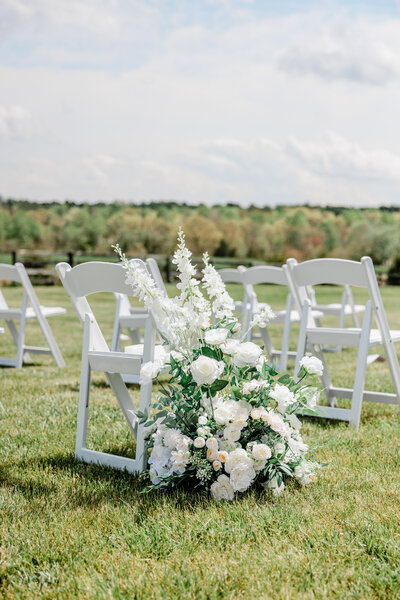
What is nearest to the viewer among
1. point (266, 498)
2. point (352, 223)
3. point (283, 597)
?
point (283, 597)

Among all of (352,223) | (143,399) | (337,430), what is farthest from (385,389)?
(352,223)

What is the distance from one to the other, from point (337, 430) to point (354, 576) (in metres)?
2.01

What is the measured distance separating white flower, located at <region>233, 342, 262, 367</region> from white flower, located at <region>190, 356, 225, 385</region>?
132 mm

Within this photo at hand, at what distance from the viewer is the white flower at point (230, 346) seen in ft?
10.0

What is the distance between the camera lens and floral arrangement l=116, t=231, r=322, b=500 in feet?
9.76

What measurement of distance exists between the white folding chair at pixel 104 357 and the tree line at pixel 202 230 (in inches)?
1295

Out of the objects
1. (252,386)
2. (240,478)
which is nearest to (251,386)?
(252,386)

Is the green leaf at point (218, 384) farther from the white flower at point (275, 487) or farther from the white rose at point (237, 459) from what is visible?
the white flower at point (275, 487)

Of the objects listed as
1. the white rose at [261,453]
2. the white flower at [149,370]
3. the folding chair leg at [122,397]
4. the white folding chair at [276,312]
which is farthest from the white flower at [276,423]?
the white folding chair at [276,312]

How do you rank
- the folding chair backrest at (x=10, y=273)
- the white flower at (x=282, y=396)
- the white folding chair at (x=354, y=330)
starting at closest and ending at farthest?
1. the white flower at (x=282, y=396)
2. the white folding chair at (x=354, y=330)
3. the folding chair backrest at (x=10, y=273)

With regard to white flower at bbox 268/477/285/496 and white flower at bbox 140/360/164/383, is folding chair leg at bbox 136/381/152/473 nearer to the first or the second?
white flower at bbox 140/360/164/383

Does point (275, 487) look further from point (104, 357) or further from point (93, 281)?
point (93, 281)

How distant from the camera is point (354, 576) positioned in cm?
230

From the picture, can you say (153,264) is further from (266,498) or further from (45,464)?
(266,498)
